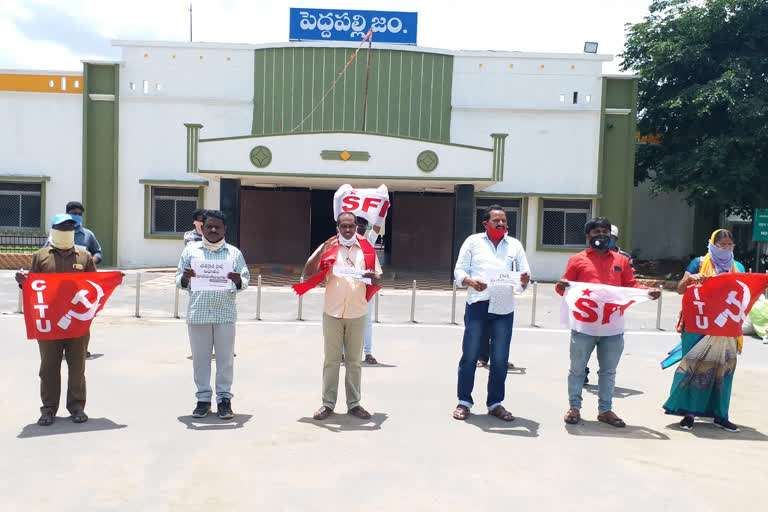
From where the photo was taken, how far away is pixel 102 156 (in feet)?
75.5

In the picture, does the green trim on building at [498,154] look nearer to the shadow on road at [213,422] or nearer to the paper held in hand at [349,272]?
the paper held in hand at [349,272]

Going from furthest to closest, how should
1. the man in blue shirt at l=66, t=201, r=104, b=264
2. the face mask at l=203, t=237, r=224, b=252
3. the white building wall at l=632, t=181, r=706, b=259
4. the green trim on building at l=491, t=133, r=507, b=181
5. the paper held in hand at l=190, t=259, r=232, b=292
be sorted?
the white building wall at l=632, t=181, r=706, b=259
the green trim on building at l=491, t=133, r=507, b=181
the man in blue shirt at l=66, t=201, r=104, b=264
the face mask at l=203, t=237, r=224, b=252
the paper held in hand at l=190, t=259, r=232, b=292

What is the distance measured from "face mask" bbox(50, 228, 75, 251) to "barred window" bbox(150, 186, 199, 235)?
58.6ft

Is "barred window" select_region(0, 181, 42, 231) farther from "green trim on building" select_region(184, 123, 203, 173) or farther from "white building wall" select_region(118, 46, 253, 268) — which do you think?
"green trim on building" select_region(184, 123, 203, 173)

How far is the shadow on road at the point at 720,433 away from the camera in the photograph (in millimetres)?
5703

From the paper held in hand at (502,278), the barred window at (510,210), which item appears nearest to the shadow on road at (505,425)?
the paper held in hand at (502,278)

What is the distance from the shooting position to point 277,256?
88.7 ft

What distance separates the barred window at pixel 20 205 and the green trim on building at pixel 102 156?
193cm

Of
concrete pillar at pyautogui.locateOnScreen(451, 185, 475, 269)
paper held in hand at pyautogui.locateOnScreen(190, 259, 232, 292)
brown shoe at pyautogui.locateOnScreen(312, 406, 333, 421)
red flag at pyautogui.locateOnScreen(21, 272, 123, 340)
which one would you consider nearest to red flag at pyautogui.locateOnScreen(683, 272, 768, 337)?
brown shoe at pyautogui.locateOnScreen(312, 406, 333, 421)

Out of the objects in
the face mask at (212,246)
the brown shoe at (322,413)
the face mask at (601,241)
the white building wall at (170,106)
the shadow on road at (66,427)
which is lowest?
the shadow on road at (66,427)

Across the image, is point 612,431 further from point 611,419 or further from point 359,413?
point 359,413

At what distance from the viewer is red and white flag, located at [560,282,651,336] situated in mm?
5824

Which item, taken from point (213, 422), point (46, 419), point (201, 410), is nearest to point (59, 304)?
point (46, 419)

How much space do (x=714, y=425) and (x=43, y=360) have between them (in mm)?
6075
